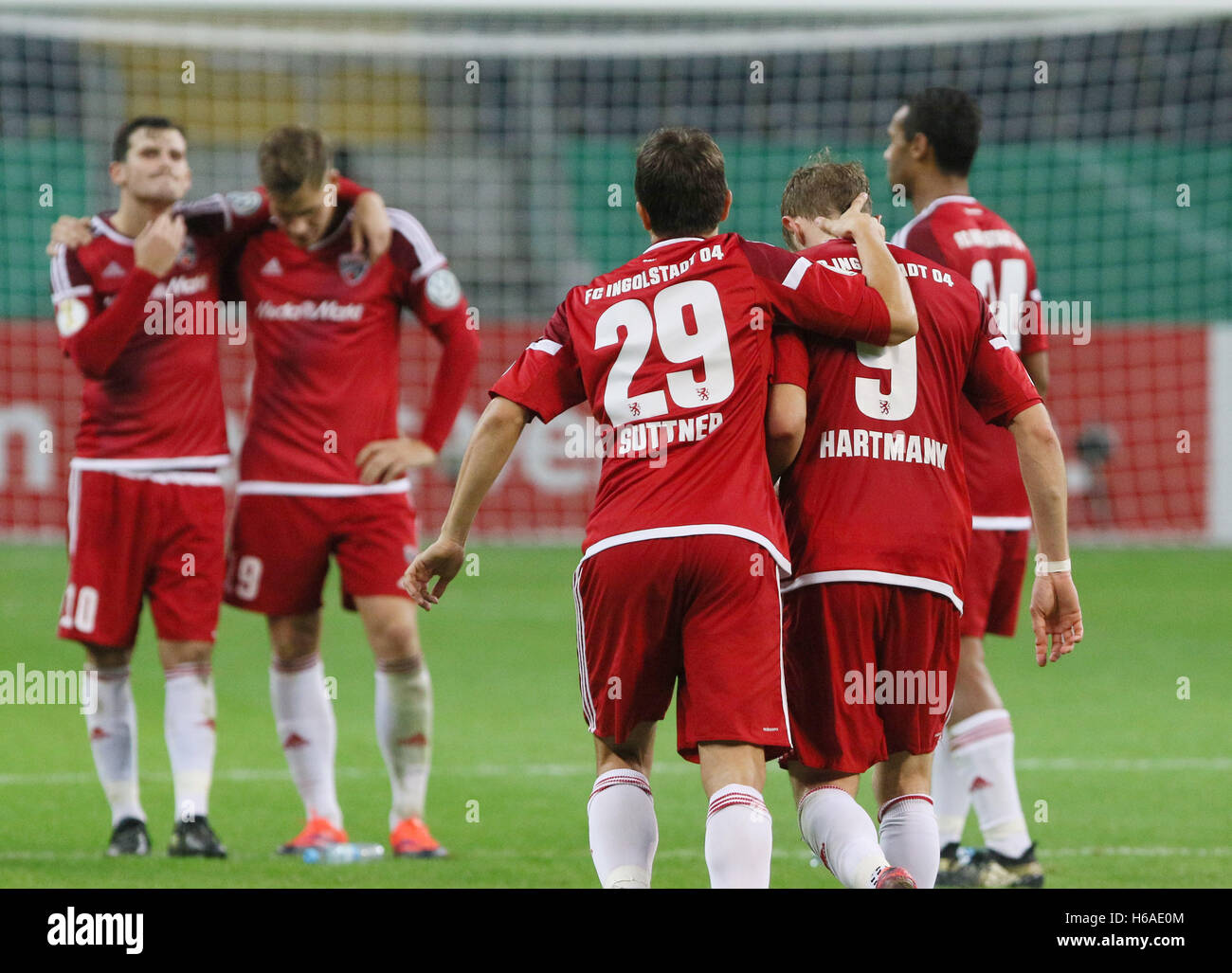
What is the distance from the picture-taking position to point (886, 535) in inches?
163

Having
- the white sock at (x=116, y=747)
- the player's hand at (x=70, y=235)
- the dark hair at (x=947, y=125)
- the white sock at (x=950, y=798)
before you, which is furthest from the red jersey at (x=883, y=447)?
the player's hand at (x=70, y=235)

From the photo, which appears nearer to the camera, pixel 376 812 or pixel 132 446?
pixel 132 446

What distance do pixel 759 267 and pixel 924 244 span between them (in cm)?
176

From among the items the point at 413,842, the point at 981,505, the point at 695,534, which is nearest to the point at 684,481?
the point at 695,534

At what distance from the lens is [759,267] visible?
158 inches

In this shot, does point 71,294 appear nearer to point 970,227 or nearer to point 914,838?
point 970,227

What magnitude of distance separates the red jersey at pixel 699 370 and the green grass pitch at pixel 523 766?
1.73m

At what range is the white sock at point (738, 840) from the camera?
3.81 metres

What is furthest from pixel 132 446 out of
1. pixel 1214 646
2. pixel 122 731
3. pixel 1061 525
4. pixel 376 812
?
pixel 1214 646

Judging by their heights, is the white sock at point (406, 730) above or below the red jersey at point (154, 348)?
below

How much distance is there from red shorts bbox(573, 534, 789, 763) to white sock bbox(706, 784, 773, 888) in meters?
0.14

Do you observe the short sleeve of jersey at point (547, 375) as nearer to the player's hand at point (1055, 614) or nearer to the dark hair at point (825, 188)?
the dark hair at point (825, 188)

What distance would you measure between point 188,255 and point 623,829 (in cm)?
299
